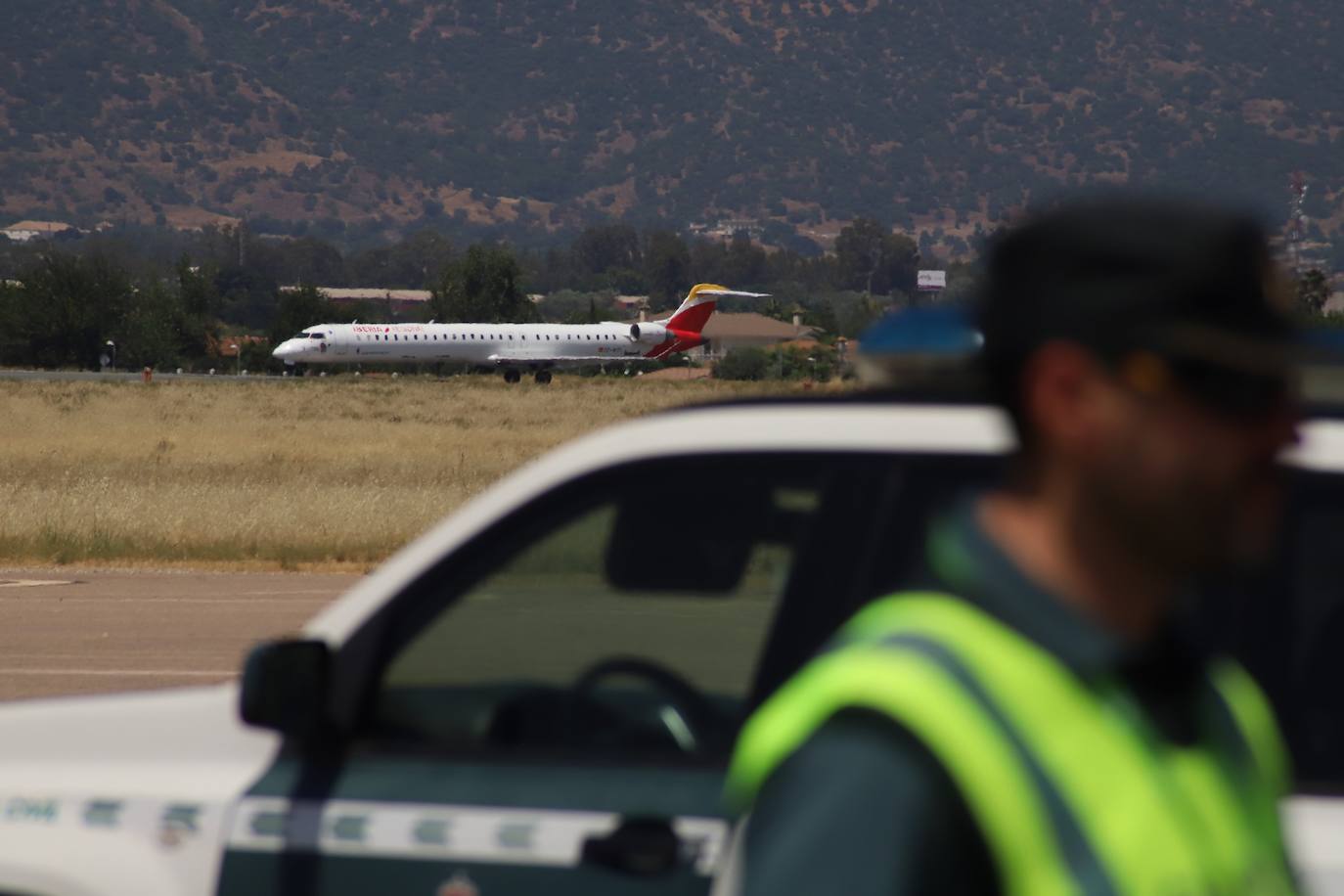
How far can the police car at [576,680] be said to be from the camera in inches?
135

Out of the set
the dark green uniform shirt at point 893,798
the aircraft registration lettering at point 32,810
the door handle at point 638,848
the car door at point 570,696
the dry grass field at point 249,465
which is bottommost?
the dry grass field at point 249,465

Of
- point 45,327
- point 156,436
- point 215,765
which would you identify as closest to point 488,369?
point 45,327

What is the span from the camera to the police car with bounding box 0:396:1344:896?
11.3 ft

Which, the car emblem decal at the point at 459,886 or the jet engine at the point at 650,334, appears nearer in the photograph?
the car emblem decal at the point at 459,886

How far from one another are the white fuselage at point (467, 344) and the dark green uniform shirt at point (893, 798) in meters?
93.6

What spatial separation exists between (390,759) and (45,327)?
113 metres

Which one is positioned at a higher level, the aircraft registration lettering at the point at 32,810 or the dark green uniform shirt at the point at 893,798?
the dark green uniform shirt at the point at 893,798

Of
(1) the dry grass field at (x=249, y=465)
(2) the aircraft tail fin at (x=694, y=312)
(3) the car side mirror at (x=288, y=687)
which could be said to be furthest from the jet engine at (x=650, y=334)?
(3) the car side mirror at (x=288, y=687)

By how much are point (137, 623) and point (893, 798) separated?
1389cm

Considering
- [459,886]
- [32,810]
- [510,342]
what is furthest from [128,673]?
[510,342]

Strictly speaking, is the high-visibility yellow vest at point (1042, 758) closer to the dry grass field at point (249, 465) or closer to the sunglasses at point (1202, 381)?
the sunglasses at point (1202, 381)

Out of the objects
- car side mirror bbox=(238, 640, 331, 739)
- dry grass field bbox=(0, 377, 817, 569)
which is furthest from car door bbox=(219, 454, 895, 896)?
dry grass field bbox=(0, 377, 817, 569)

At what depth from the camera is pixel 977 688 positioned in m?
1.70

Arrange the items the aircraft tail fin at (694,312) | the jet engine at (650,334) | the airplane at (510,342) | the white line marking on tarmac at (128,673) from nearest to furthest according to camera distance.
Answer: the white line marking on tarmac at (128,673)
the airplane at (510,342)
the jet engine at (650,334)
the aircraft tail fin at (694,312)
